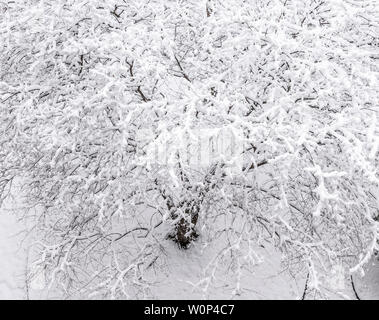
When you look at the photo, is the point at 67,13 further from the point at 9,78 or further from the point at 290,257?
the point at 290,257

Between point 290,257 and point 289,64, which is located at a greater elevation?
point 289,64

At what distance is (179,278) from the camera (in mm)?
9375

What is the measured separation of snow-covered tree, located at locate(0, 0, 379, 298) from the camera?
5949 mm

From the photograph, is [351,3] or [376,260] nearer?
[351,3]

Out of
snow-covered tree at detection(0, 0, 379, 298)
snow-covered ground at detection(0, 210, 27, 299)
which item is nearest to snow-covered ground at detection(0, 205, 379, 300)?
snow-covered ground at detection(0, 210, 27, 299)

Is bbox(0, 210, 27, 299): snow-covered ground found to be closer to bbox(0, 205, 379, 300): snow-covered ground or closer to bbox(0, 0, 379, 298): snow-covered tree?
bbox(0, 205, 379, 300): snow-covered ground

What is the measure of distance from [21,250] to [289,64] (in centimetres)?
733

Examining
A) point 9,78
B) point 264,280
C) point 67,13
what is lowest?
point 264,280

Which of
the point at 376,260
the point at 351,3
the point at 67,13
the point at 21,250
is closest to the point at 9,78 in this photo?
the point at 67,13

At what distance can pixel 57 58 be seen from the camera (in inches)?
284

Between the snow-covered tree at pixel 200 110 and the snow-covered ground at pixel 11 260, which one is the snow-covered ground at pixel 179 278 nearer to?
the snow-covered ground at pixel 11 260

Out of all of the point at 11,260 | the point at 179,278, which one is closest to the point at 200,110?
the point at 179,278

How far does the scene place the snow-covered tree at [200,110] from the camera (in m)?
5.95
